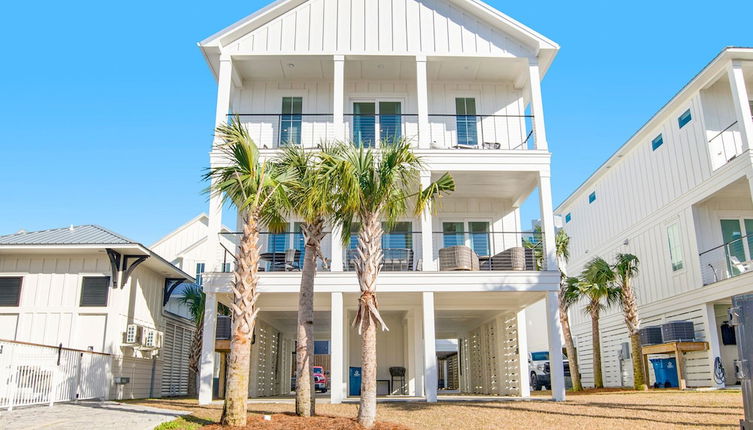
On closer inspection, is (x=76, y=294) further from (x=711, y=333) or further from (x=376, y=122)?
(x=711, y=333)

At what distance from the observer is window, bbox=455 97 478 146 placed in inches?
677

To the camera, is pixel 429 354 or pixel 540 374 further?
pixel 540 374

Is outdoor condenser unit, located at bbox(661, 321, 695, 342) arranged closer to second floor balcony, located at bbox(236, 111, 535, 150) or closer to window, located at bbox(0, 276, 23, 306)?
second floor balcony, located at bbox(236, 111, 535, 150)

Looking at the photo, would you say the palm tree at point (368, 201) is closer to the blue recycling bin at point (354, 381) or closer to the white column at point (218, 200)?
the white column at point (218, 200)

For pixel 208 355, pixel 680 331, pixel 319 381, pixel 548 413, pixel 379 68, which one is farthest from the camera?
pixel 319 381

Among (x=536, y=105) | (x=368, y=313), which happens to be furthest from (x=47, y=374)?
(x=536, y=105)

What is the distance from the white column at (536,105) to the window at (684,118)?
22.0ft

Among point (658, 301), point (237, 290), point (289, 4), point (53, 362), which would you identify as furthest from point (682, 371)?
point (53, 362)

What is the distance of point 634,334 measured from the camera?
63.5ft

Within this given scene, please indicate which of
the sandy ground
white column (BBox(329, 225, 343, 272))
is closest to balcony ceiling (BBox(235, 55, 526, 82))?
white column (BBox(329, 225, 343, 272))

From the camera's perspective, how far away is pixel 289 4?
15992 millimetres

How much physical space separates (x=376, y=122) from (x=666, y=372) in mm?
13382

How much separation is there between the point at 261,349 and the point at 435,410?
854 cm

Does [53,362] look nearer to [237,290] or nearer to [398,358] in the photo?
[237,290]
